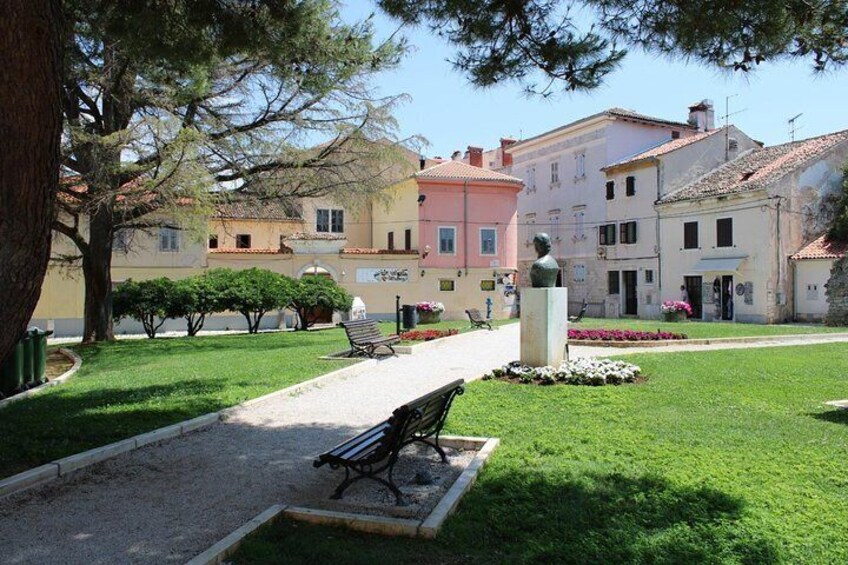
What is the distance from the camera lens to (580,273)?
4216 centimetres

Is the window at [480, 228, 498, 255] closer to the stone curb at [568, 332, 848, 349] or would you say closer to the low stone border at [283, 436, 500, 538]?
the stone curb at [568, 332, 848, 349]

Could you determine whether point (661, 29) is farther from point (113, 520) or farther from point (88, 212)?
point (88, 212)

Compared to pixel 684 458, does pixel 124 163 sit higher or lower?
higher

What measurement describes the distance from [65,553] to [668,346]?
15.9 m

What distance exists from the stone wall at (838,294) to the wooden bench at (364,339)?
2295cm

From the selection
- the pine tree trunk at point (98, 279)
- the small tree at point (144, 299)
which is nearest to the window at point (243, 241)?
the small tree at point (144, 299)

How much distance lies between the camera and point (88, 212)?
16.1 meters

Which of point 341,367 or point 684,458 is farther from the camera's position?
point 341,367

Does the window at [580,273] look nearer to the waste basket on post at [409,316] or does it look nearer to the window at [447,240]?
the window at [447,240]

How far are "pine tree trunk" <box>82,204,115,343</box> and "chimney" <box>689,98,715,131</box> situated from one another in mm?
36718

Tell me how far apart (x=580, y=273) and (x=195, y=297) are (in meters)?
26.0

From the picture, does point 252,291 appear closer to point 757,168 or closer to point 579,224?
point 579,224

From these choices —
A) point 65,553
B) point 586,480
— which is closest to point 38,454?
point 65,553

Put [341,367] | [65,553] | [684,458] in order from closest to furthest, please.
Result: [65,553], [684,458], [341,367]
